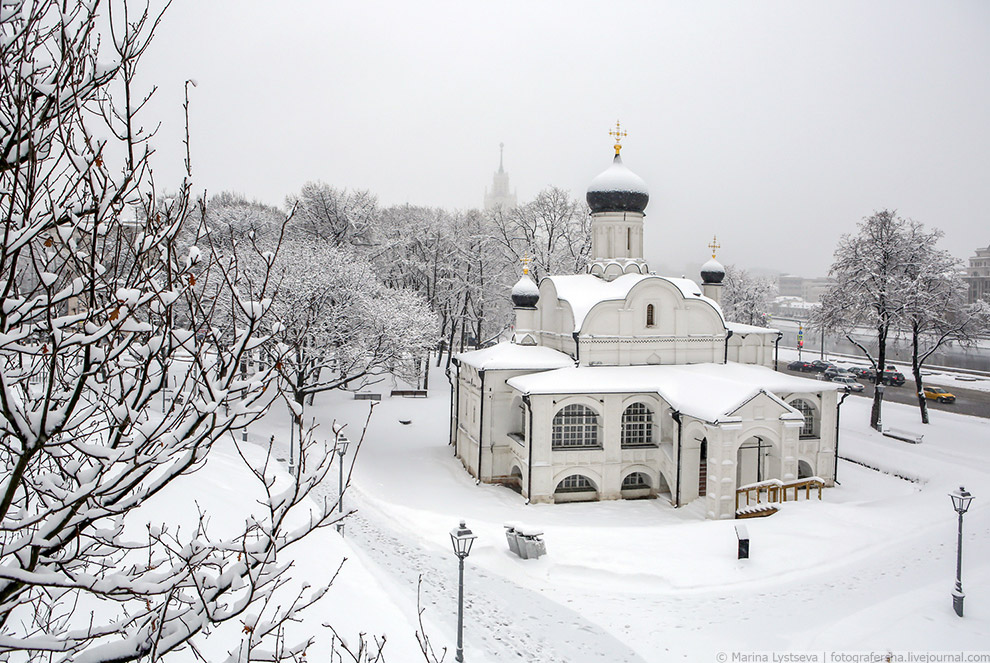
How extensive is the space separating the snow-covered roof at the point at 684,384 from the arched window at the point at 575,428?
956 millimetres

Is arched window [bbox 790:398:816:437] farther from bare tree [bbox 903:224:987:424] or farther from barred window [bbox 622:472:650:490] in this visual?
bare tree [bbox 903:224:987:424]

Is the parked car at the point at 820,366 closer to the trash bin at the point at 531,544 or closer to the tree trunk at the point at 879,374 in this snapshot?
the tree trunk at the point at 879,374

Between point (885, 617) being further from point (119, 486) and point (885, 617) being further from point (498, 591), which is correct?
point (119, 486)

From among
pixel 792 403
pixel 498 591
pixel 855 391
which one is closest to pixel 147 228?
pixel 498 591

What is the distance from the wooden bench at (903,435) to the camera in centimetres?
2565

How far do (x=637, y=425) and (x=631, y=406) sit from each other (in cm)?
68

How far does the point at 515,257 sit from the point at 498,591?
28.1m

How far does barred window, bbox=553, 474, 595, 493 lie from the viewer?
845 inches

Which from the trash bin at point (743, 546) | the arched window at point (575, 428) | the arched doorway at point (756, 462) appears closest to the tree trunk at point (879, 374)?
the arched doorway at point (756, 462)

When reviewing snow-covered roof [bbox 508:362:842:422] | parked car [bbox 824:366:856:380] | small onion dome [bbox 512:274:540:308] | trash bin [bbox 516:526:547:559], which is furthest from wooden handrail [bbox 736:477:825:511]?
parked car [bbox 824:366:856:380]

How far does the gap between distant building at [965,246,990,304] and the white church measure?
65888 millimetres

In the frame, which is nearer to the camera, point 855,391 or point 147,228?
point 147,228

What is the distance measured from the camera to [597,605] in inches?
481

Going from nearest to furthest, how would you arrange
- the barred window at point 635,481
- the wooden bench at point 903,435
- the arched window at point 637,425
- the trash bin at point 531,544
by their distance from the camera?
the trash bin at point 531,544, the arched window at point 637,425, the barred window at point 635,481, the wooden bench at point 903,435
